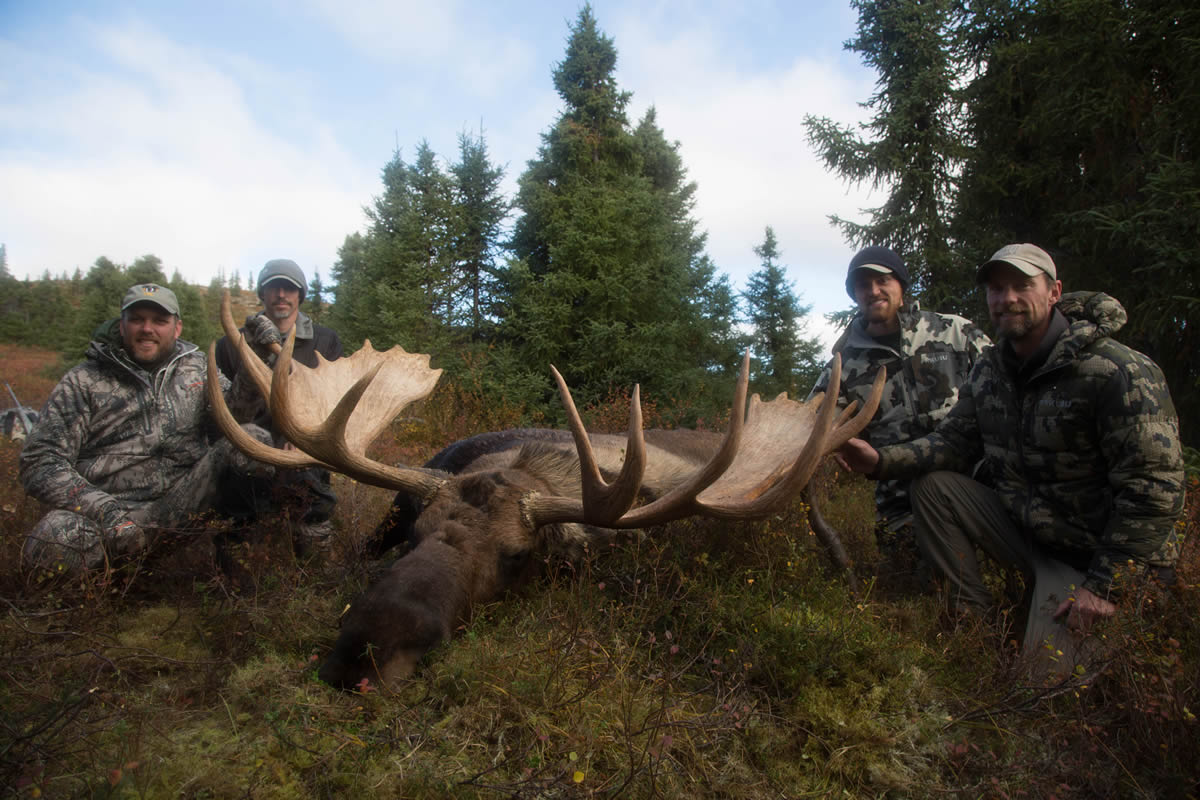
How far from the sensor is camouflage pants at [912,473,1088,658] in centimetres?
333

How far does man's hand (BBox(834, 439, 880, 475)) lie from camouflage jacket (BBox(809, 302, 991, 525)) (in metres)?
0.73

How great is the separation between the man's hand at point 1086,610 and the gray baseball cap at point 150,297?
4995 mm

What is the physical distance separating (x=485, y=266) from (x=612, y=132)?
4536 millimetres

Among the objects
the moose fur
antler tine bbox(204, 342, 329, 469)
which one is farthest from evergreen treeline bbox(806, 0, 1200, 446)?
antler tine bbox(204, 342, 329, 469)

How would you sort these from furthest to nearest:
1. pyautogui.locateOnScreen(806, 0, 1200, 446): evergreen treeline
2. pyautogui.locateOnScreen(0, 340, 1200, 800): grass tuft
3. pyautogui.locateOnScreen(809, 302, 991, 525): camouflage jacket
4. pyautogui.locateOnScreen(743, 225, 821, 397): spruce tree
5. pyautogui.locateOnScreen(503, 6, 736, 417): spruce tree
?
pyautogui.locateOnScreen(743, 225, 821, 397): spruce tree
pyautogui.locateOnScreen(503, 6, 736, 417): spruce tree
pyautogui.locateOnScreen(806, 0, 1200, 446): evergreen treeline
pyautogui.locateOnScreen(809, 302, 991, 525): camouflage jacket
pyautogui.locateOnScreen(0, 340, 1200, 800): grass tuft

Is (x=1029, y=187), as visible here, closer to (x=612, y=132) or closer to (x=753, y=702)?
(x=612, y=132)

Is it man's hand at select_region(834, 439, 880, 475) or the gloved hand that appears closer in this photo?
man's hand at select_region(834, 439, 880, 475)

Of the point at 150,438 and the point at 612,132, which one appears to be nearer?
the point at 150,438

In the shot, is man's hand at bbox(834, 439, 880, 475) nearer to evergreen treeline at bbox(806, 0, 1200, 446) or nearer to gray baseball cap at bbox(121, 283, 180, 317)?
gray baseball cap at bbox(121, 283, 180, 317)

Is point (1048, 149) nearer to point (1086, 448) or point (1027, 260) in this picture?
point (1027, 260)

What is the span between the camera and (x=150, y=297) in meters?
4.04

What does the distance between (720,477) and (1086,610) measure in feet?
5.38

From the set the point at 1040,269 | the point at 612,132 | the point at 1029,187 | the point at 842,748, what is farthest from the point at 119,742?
the point at 612,132

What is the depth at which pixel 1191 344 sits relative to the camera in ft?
24.3
